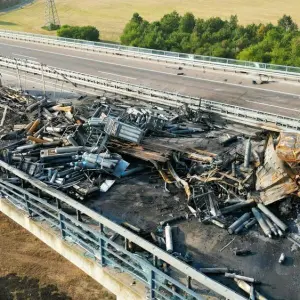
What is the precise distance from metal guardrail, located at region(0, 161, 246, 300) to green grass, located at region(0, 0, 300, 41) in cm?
8944

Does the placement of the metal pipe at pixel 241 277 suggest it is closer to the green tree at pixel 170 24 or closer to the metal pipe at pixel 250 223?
the metal pipe at pixel 250 223

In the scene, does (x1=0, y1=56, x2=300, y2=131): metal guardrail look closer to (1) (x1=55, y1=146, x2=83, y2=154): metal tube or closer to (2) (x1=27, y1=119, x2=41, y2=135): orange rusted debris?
(2) (x1=27, y1=119, x2=41, y2=135): orange rusted debris

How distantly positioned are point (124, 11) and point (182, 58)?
97.4m

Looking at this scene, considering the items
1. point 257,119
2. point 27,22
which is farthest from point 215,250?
point 27,22

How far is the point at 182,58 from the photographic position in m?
44.9

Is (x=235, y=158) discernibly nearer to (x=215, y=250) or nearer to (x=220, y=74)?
(x=215, y=250)

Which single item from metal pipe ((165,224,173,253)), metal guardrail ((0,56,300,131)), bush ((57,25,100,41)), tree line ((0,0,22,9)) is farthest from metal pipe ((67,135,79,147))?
tree line ((0,0,22,9))

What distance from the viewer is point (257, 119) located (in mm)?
24359

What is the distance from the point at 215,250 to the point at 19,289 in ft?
54.6

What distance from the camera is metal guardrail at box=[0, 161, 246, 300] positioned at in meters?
10.4

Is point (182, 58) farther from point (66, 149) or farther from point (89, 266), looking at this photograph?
point (89, 266)

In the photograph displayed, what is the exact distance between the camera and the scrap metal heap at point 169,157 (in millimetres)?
14906

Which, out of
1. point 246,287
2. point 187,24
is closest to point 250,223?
point 246,287

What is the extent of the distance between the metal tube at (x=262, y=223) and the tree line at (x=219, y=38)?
5075 cm
